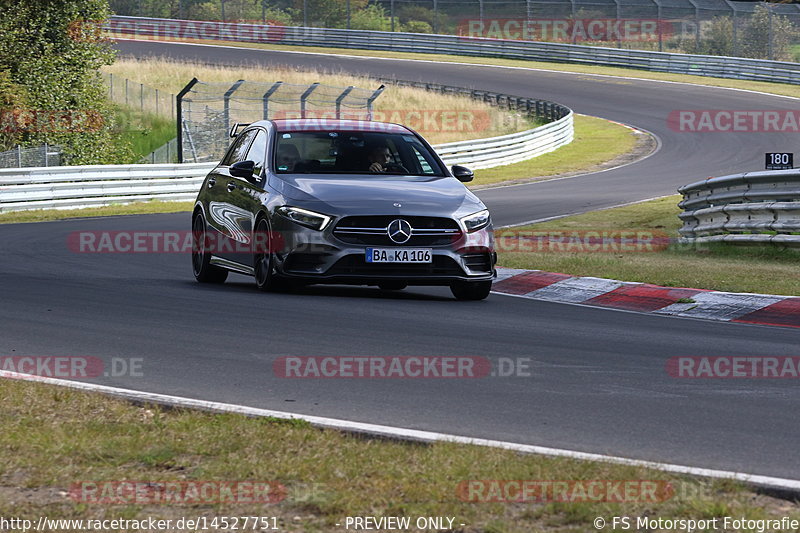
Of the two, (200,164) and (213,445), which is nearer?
(213,445)

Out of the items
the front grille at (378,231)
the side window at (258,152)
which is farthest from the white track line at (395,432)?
the side window at (258,152)

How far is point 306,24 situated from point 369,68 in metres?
12.1

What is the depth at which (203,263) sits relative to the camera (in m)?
13.6

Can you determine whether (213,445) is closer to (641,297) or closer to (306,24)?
(641,297)

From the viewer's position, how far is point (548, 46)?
213ft

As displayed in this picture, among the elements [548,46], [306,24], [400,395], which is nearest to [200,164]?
[400,395]

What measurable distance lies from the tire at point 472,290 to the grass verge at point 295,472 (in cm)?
585

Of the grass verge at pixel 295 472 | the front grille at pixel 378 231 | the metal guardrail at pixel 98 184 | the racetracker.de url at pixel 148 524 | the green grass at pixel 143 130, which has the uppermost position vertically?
the racetracker.de url at pixel 148 524

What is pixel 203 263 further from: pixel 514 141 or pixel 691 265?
pixel 514 141

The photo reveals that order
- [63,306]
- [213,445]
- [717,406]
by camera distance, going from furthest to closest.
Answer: [63,306], [717,406], [213,445]

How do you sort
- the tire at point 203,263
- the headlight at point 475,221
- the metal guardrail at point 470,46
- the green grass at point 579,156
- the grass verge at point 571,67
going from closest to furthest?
the headlight at point 475,221 → the tire at point 203,263 → the green grass at point 579,156 → the grass verge at point 571,67 → the metal guardrail at point 470,46

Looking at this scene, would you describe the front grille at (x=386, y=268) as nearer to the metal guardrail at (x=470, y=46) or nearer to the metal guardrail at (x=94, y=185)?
the metal guardrail at (x=94, y=185)

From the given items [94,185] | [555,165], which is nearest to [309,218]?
[94,185]

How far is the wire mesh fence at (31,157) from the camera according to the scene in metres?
28.7
